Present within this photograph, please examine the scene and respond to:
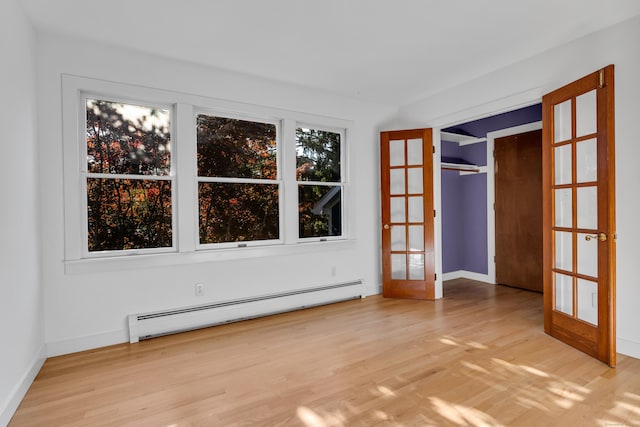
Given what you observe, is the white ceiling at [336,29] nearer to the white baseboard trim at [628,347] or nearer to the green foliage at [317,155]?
the green foliage at [317,155]

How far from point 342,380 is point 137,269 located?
2129 mm

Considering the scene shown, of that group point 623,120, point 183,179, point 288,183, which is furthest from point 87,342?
point 623,120

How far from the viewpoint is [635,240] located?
2680 millimetres

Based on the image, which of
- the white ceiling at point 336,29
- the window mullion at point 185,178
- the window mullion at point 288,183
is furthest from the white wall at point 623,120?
the window mullion at point 185,178

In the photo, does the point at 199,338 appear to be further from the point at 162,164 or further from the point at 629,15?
the point at 629,15

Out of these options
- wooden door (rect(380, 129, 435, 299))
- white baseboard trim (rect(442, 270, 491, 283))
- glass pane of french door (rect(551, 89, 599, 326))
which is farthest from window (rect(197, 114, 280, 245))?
white baseboard trim (rect(442, 270, 491, 283))

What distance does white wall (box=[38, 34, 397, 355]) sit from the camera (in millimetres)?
2832

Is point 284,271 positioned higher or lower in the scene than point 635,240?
lower

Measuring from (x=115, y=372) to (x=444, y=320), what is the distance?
306cm

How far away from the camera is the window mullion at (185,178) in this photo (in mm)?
3380

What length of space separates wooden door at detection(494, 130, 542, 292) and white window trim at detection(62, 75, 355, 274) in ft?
7.87

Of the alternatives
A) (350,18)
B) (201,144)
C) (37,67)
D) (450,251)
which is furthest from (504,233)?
(37,67)

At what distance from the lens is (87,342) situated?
2.95 m

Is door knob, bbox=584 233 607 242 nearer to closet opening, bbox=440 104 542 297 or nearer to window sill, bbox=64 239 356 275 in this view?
closet opening, bbox=440 104 542 297
